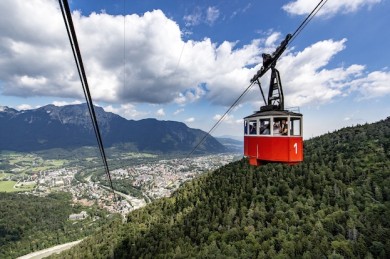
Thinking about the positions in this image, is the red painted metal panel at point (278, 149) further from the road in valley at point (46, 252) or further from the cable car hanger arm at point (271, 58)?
the road in valley at point (46, 252)

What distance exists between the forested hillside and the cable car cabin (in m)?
76.0

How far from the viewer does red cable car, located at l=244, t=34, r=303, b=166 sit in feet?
52.1

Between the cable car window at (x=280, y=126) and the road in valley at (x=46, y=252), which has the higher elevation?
the cable car window at (x=280, y=126)

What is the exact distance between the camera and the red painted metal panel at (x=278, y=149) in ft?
52.0

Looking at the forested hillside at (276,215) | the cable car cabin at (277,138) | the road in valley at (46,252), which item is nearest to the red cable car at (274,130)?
the cable car cabin at (277,138)

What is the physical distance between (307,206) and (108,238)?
241ft

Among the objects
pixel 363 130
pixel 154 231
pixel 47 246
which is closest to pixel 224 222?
pixel 154 231

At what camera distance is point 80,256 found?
88375mm

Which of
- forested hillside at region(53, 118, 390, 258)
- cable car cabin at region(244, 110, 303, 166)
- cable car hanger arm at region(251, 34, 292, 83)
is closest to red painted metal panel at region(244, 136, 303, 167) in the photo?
cable car cabin at region(244, 110, 303, 166)

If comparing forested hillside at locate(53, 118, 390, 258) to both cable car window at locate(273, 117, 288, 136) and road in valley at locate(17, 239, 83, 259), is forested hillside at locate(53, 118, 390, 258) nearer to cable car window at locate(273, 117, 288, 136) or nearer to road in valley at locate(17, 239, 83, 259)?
road in valley at locate(17, 239, 83, 259)

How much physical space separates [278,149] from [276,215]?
10408 centimetres

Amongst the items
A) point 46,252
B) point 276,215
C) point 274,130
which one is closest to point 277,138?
point 274,130

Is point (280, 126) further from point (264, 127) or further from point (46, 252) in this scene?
point (46, 252)

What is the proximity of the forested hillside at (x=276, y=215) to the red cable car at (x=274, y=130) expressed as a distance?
249 ft
